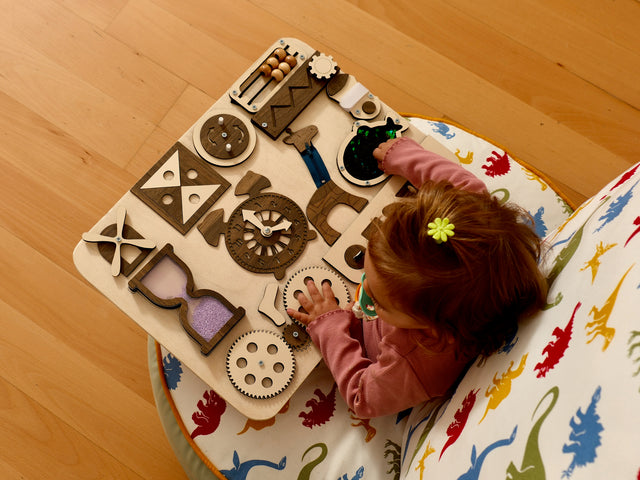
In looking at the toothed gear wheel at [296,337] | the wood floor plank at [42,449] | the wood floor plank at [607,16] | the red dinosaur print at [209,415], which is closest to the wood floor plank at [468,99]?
the wood floor plank at [607,16]

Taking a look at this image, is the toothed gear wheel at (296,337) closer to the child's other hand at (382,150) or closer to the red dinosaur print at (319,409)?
the red dinosaur print at (319,409)

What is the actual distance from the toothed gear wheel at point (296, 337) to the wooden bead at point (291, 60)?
0.40 m

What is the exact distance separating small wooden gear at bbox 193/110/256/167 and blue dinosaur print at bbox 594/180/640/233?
1.56ft

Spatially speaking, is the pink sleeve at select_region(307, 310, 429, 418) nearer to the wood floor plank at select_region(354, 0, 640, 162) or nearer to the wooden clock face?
the wooden clock face

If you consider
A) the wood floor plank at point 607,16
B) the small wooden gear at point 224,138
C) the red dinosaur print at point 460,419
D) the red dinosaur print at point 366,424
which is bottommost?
the red dinosaur print at point 366,424

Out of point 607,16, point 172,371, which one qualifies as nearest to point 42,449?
point 172,371

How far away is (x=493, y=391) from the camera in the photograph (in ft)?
1.79

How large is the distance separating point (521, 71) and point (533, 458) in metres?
1.04

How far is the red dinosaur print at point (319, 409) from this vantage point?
77cm

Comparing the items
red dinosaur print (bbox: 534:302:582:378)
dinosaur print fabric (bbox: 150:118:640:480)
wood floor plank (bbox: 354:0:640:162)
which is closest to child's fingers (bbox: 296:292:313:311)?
dinosaur print fabric (bbox: 150:118:640:480)

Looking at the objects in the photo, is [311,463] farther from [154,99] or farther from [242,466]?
[154,99]

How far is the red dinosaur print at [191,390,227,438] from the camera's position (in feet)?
2.56

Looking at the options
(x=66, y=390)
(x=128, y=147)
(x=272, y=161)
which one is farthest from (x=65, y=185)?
(x=272, y=161)

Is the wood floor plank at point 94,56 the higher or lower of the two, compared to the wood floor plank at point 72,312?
higher
